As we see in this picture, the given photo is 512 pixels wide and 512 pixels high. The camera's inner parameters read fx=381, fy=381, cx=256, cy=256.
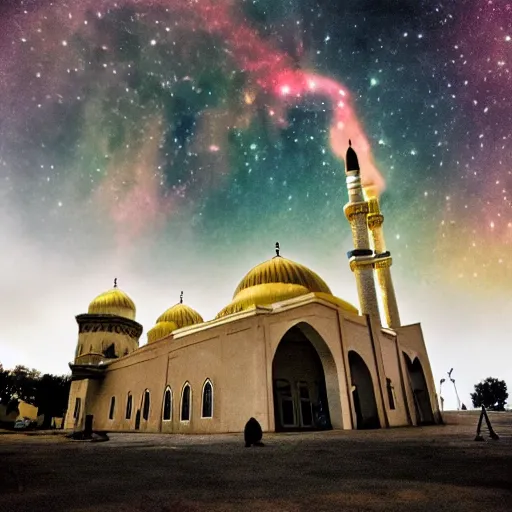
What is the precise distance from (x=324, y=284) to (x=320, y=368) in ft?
27.9

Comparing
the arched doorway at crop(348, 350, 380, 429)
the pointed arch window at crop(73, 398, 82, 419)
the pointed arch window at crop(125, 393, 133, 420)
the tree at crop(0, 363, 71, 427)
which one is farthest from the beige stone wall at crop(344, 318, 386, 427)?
the tree at crop(0, 363, 71, 427)

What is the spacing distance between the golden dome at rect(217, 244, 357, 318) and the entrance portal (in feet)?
12.1

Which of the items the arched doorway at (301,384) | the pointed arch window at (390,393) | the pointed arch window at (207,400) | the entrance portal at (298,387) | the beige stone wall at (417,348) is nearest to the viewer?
the pointed arch window at (207,400)

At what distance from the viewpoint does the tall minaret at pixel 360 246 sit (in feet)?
81.3

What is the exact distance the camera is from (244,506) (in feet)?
10.8

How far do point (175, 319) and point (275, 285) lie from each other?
44.9ft

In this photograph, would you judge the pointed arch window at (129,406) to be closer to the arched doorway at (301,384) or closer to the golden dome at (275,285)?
the golden dome at (275,285)

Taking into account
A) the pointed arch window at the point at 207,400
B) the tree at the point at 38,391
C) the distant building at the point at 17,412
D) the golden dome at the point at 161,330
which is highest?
the golden dome at the point at 161,330

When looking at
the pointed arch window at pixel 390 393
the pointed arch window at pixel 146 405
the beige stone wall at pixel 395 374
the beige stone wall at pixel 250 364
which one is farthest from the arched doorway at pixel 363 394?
the pointed arch window at pixel 146 405

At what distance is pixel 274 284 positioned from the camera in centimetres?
2620

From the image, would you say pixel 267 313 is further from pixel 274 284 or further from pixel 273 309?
pixel 274 284

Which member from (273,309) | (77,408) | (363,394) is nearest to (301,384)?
(363,394)

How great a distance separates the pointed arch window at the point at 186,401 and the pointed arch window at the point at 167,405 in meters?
1.31

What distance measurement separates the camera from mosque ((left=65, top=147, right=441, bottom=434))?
703 inches
